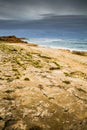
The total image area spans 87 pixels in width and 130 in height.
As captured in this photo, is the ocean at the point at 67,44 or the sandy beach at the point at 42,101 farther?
the ocean at the point at 67,44

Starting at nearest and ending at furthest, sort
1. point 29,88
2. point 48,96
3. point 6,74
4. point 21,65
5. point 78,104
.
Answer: point 78,104 → point 48,96 → point 29,88 → point 6,74 → point 21,65

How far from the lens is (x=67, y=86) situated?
334 inches

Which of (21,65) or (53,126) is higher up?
(21,65)

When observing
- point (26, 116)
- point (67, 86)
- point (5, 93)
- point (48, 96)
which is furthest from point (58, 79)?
point (26, 116)

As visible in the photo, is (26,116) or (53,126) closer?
(53,126)

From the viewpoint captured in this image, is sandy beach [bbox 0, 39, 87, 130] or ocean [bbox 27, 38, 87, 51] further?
ocean [bbox 27, 38, 87, 51]

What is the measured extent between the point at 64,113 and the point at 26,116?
1.15m

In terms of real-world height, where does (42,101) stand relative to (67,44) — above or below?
below

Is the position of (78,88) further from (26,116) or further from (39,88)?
(26,116)

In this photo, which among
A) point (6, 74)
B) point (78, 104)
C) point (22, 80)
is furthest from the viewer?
point (6, 74)

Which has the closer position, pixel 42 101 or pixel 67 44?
pixel 42 101

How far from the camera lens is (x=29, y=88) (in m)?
7.99

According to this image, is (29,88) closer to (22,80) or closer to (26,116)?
(22,80)

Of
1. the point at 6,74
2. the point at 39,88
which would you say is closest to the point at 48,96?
the point at 39,88
